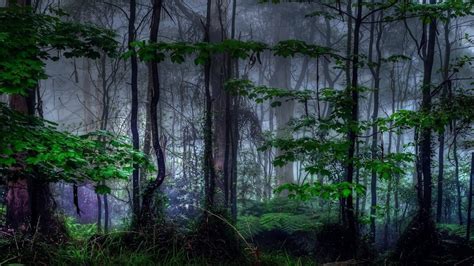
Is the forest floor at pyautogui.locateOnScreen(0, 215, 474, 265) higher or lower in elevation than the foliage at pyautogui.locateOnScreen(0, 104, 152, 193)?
lower

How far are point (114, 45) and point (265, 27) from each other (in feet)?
60.0

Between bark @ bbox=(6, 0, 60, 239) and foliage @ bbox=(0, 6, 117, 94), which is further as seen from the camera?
bark @ bbox=(6, 0, 60, 239)

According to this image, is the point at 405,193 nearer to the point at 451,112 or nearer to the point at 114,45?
the point at 451,112

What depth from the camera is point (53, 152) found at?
404 cm

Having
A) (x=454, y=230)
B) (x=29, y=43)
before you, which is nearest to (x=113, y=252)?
(x=29, y=43)

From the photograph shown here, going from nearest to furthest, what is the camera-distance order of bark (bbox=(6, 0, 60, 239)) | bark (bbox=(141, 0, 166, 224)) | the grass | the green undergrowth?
the grass, bark (bbox=(141, 0, 166, 224)), bark (bbox=(6, 0, 60, 239)), the green undergrowth

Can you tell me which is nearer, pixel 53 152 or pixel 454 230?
pixel 53 152

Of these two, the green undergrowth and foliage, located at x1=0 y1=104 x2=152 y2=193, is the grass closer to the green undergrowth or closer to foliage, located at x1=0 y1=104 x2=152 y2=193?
foliage, located at x1=0 y1=104 x2=152 y2=193

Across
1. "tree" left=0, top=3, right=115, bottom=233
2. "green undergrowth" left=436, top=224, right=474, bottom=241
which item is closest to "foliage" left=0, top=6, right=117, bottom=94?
"tree" left=0, top=3, right=115, bottom=233

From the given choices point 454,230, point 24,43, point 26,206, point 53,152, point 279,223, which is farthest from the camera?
point 279,223

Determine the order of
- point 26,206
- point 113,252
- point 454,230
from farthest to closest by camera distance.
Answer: point 454,230, point 26,206, point 113,252

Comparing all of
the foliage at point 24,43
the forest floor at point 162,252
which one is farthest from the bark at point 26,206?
the foliage at point 24,43

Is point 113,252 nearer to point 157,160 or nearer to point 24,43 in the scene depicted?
point 157,160

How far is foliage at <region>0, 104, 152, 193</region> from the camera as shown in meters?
3.96
